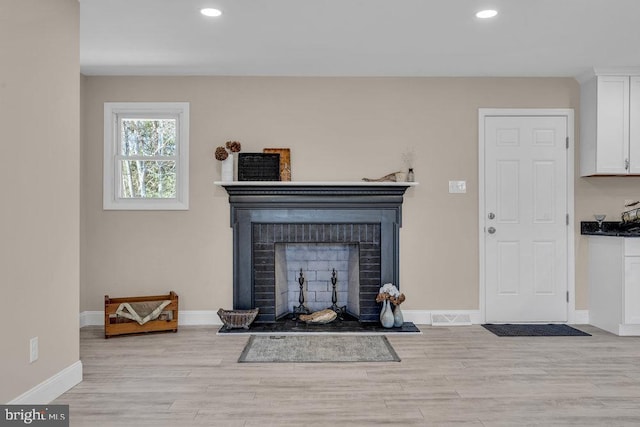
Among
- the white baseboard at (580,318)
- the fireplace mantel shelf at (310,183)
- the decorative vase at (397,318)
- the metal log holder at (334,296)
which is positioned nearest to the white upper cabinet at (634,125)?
the white baseboard at (580,318)

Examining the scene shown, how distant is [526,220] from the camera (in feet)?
14.5

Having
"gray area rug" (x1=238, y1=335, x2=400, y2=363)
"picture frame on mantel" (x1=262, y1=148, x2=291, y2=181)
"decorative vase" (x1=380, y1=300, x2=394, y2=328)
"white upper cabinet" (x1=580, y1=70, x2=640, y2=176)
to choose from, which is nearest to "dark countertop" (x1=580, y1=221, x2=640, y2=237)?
"white upper cabinet" (x1=580, y1=70, x2=640, y2=176)

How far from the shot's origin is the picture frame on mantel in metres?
4.32

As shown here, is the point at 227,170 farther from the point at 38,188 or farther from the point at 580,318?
the point at 580,318

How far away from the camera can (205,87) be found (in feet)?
14.4

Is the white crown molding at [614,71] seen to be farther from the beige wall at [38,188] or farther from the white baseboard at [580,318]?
the beige wall at [38,188]

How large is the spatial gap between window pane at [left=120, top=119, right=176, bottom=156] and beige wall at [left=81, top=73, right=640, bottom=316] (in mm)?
227

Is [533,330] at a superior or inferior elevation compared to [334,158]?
inferior

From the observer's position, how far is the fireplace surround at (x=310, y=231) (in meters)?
4.29

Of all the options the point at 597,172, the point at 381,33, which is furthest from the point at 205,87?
the point at 597,172

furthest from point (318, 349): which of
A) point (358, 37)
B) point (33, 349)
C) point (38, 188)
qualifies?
point (358, 37)

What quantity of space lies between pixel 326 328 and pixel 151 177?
2.28 m

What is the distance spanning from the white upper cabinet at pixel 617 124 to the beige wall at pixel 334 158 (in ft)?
0.94

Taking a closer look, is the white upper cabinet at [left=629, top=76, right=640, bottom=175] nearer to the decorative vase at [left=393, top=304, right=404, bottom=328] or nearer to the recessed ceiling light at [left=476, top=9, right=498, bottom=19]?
the recessed ceiling light at [left=476, top=9, right=498, bottom=19]
